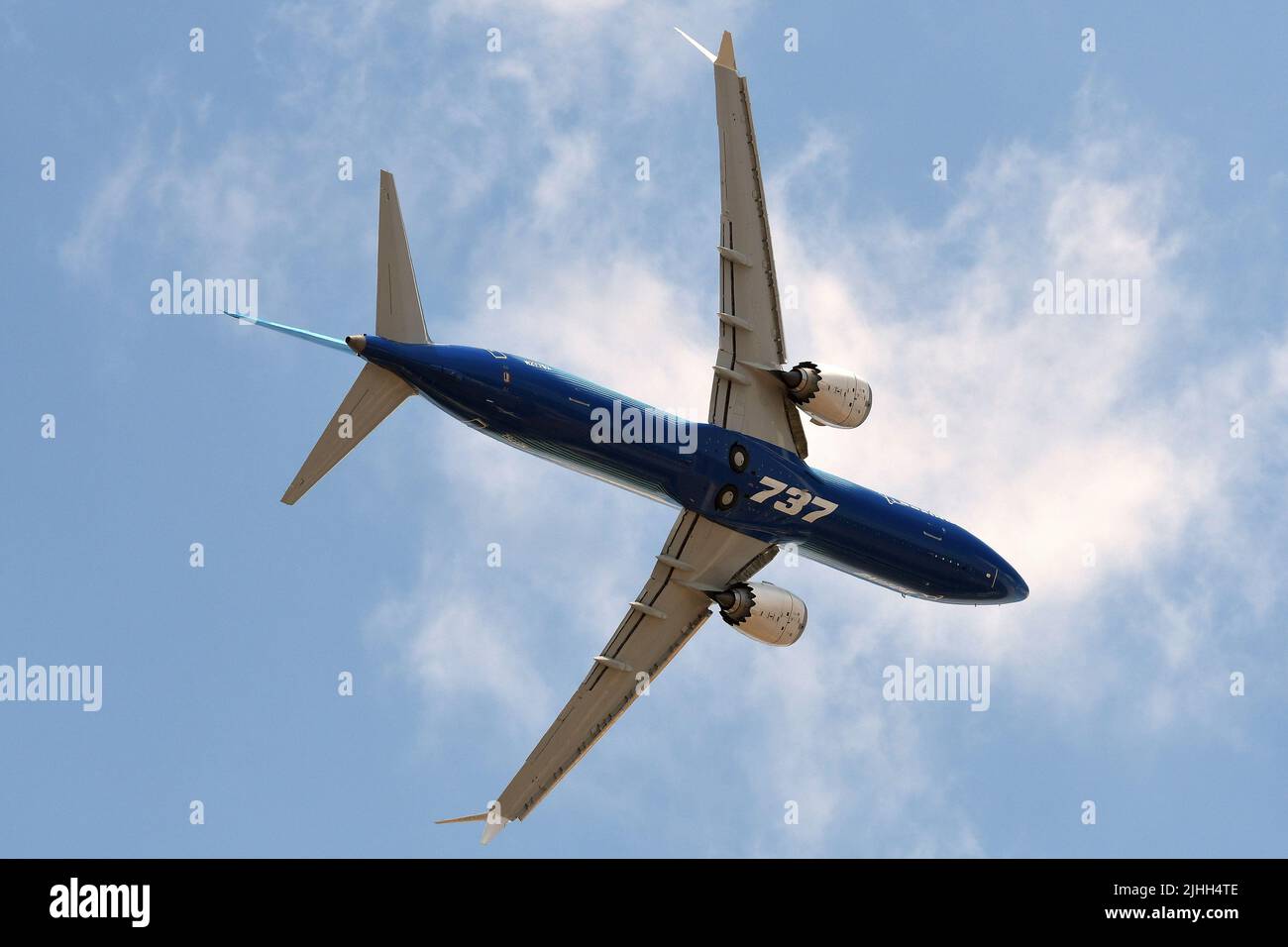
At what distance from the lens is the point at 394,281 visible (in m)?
44.9

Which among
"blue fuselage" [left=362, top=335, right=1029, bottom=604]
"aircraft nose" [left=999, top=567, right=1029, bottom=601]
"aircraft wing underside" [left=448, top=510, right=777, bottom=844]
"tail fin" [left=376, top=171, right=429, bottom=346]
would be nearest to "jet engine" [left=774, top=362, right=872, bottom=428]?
"blue fuselage" [left=362, top=335, right=1029, bottom=604]

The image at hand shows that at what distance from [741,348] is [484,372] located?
831cm

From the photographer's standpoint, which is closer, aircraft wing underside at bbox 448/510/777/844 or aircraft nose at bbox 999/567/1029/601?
aircraft wing underside at bbox 448/510/777/844

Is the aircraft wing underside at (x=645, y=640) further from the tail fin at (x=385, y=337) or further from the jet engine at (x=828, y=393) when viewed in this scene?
the tail fin at (x=385, y=337)

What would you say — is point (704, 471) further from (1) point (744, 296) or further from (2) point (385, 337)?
(2) point (385, 337)

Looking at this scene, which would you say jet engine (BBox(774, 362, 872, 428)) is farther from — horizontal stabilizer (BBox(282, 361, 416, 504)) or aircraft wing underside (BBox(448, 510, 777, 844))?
horizontal stabilizer (BBox(282, 361, 416, 504))

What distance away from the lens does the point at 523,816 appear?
50.8 metres

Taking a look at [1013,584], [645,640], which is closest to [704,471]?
[645,640]

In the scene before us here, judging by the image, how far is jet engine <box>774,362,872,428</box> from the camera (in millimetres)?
50031

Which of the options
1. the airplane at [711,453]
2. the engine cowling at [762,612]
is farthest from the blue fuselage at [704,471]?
the engine cowling at [762,612]

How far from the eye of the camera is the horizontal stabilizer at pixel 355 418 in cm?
4450

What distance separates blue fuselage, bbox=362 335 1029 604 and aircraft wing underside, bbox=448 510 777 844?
101 cm

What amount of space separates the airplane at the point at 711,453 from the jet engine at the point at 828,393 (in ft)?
0.14

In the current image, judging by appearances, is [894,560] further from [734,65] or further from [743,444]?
[734,65]
